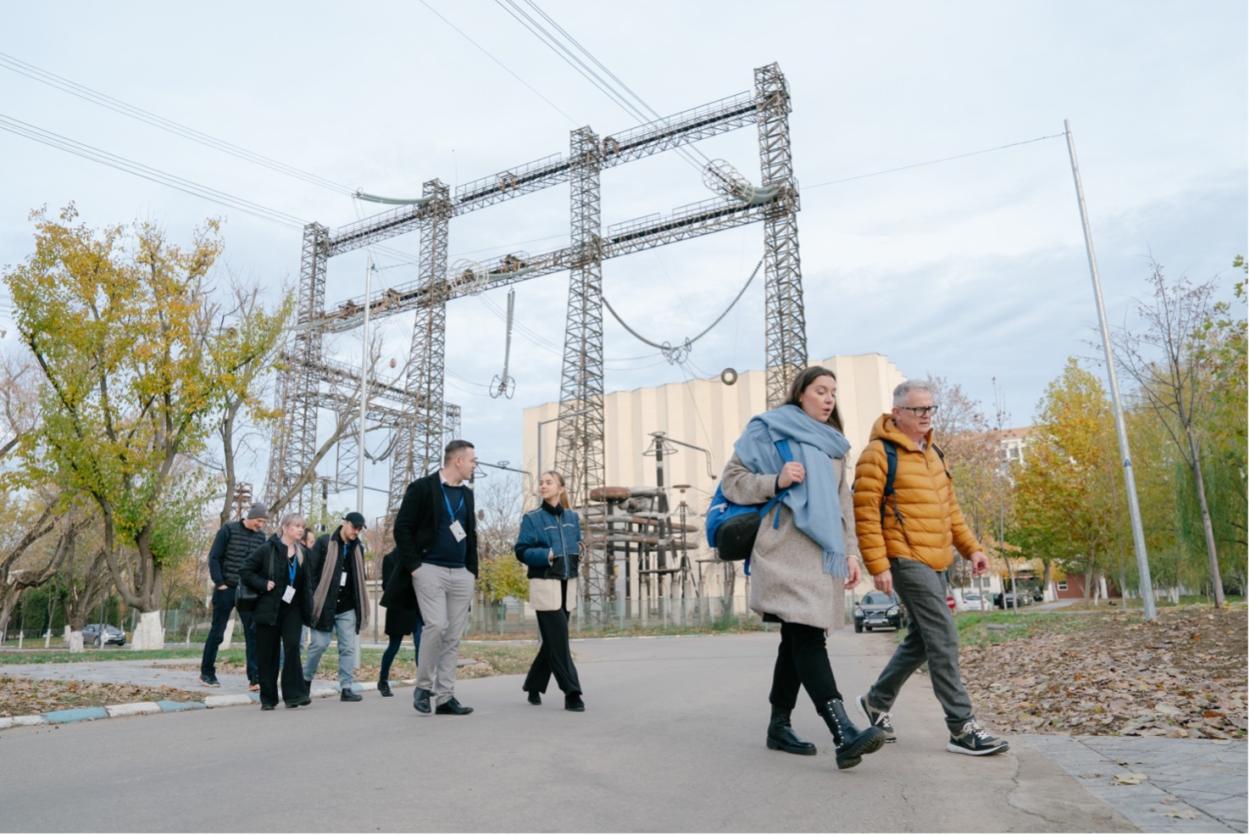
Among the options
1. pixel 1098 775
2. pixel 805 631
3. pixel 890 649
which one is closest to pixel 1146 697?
pixel 1098 775

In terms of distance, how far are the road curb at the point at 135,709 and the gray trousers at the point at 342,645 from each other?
222mm

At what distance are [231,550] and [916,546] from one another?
7.99m

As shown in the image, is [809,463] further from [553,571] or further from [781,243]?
[781,243]

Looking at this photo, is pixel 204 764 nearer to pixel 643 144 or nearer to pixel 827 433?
pixel 827 433

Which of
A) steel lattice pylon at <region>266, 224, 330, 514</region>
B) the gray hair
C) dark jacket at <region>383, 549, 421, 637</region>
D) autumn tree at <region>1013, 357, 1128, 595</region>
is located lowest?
dark jacket at <region>383, 549, 421, 637</region>

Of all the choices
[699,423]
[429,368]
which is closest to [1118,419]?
[429,368]

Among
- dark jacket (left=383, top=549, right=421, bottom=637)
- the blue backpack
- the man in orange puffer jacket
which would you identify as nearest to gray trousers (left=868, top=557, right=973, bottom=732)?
the man in orange puffer jacket

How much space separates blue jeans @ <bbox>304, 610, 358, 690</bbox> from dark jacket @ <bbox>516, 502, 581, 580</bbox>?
250cm

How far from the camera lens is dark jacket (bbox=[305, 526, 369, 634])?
9.01 metres

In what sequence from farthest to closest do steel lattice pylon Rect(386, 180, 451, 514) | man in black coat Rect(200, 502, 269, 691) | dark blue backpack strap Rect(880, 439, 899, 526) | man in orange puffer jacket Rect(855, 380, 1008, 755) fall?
steel lattice pylon Rect(386, 180, 451, 514) → man in black coat Rect(200, 502, 269, 691) → dark blue backpack strap Rect(880, 439, 899, 526) → man in orange puffer jacket Rect(855, 380, 1008, 755)

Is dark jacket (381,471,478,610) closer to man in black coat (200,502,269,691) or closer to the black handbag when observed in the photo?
the black handbag

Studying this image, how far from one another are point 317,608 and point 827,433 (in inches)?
229

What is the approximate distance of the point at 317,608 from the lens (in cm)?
901

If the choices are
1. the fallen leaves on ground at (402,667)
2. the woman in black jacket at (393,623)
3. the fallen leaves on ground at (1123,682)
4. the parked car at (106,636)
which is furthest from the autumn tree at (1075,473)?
the parked car at (106,636)
